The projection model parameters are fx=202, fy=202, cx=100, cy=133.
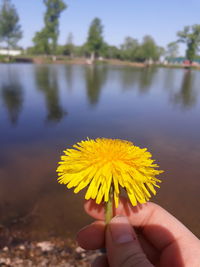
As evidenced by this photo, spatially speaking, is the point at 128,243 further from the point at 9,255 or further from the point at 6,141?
the point at 6,141

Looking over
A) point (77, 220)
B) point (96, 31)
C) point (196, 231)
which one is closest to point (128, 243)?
point (77, 220)

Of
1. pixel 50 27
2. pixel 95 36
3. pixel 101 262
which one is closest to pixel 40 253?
pixel 101 262

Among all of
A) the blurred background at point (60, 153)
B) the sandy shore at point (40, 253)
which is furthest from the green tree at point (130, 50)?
the sandy shore at point (40, 253)

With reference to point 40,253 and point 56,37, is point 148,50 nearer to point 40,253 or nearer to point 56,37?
point 56,37

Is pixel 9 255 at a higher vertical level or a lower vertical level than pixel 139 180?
lower

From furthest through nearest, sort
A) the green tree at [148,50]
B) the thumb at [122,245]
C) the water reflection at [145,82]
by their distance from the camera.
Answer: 1. the green tree at [148,50]
2. the water reflection at [145,82]
3. the thumb at [122,245]

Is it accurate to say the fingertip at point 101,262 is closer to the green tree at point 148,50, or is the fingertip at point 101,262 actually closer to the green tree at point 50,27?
the green tree at point 50,27
